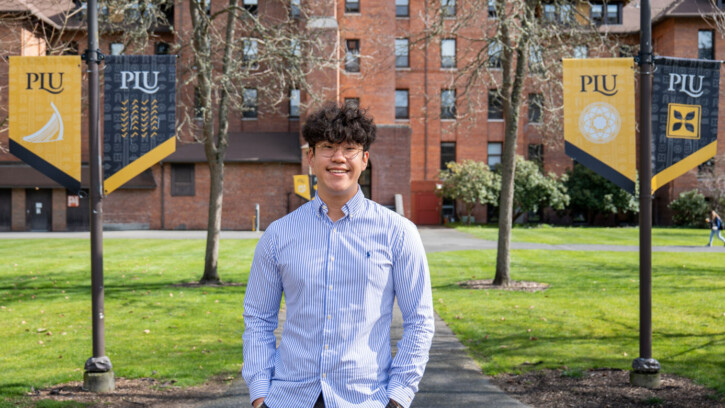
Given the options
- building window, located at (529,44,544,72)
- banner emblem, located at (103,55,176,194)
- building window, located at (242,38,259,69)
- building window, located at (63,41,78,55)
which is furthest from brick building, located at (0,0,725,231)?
banner emblem, located at (103,55,176,194)

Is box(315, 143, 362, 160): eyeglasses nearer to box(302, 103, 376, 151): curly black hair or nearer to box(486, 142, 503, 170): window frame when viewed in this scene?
box(302, 103, 376, 151): curly black hair

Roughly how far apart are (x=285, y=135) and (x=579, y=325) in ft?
105

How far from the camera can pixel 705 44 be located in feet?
135

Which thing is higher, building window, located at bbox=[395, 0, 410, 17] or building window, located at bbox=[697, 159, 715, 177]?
building window, located at bbox=[395, 0, 410, 17]

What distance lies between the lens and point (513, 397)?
6.49 m

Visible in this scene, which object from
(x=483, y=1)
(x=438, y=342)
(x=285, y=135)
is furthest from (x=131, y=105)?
(x=285, y=135)

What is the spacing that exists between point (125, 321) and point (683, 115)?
337 inches

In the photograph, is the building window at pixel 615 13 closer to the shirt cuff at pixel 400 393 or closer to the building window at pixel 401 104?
the building window at pixel 401 104

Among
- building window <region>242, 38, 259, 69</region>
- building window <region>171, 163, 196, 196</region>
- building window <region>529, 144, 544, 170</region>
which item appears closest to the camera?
building window <region>242, 38, 259, 69</region>

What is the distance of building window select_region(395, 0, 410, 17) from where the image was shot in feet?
145

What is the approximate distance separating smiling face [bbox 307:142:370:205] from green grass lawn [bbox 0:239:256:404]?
188 inches

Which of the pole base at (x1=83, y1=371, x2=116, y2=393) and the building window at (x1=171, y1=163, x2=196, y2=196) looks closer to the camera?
the pole base at (x1=83, y1=371, x2=116, y2=393)

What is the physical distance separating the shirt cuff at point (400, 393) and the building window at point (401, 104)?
42.4 meters

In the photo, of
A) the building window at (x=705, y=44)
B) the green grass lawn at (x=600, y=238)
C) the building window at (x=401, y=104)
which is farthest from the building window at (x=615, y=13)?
the green grass lawn at (x=600, y=238)
